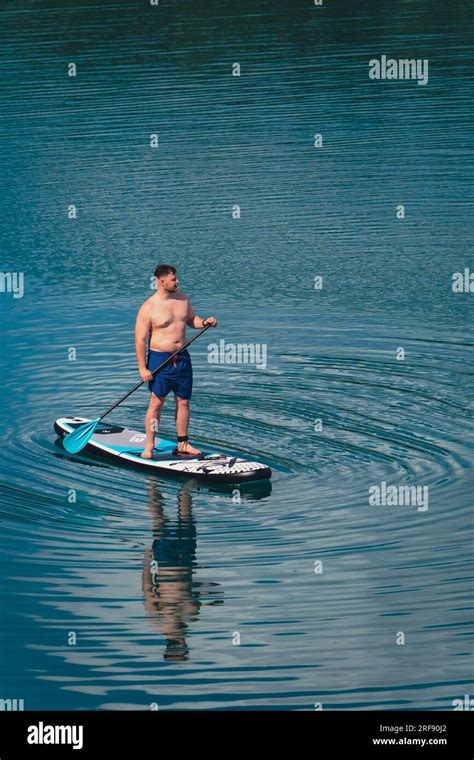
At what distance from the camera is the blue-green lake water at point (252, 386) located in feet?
44.8

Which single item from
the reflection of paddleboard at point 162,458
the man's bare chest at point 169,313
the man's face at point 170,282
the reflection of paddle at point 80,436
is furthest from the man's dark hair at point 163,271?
the reflection of paddleboard at point 162,458

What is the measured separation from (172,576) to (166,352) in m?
3.54

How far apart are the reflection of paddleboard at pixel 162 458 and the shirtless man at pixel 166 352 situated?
6.8 inches

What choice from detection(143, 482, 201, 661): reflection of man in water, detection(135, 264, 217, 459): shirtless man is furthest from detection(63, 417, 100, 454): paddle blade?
detection(143, 482, 201, 661): reflection of man in water

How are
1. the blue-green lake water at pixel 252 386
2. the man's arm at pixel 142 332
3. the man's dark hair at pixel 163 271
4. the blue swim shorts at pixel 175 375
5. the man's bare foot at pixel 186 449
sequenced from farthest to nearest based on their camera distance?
the man's bare foot at pixel 186 449 < the blue swim shorts at pixel 175 375 < the man's arm at pixel 142 332 < the man's dark hair at pixel 163 271 < the blue-green lake water at pixel 252 386

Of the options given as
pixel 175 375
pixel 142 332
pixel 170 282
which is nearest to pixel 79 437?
pixel 175 375

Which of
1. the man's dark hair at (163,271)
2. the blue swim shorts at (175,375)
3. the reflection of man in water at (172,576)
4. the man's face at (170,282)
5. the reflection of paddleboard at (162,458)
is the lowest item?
the reflection of man in water at (172,576)

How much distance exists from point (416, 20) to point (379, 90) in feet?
28.5

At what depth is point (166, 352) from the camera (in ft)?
59.0

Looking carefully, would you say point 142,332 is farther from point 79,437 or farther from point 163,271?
point 79,437

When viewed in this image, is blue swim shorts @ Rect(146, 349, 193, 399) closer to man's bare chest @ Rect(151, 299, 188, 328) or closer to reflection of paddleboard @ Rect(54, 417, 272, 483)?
man's bare chest @ Rect(151, 299, 188, 328)

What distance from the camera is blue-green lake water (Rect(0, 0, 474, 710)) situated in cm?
1366

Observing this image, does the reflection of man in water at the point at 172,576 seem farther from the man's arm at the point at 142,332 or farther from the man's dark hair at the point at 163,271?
the man's dark hair at the point at 163,271

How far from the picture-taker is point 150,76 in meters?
43.0
